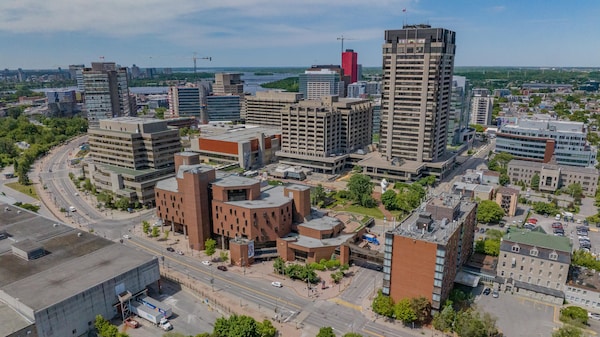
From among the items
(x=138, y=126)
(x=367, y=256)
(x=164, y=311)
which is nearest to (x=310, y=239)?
(x=367, y=256)

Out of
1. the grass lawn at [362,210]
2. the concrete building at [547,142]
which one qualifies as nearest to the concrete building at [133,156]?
the grass lawn at [362,210]

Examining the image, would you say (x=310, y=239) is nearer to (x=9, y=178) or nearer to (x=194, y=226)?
(x=194, y=226)

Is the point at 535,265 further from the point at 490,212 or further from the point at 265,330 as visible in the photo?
the point at 265,330

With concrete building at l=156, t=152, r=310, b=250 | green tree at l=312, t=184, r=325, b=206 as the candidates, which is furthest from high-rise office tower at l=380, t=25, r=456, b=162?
concrete building at l=156, t=152, r=310, b=250

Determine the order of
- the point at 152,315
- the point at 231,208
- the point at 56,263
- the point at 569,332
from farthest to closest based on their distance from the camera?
the point at 231,208, the point at 56,263, the point at 152,315, the point at 569,332

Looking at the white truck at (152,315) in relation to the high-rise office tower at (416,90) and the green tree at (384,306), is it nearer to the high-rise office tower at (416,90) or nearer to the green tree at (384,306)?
the green tree at (384,306)

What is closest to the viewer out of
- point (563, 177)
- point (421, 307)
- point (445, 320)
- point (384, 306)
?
point (445, 320)

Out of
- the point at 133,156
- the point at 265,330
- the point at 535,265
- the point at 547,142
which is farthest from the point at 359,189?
the point at 547,142

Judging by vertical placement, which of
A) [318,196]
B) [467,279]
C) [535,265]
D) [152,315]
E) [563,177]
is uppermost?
[563,177]
